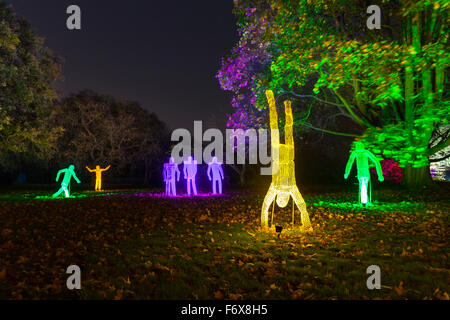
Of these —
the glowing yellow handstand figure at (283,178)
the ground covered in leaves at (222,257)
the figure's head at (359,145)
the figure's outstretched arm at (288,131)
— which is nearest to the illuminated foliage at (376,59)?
the figure's head at (359,145)

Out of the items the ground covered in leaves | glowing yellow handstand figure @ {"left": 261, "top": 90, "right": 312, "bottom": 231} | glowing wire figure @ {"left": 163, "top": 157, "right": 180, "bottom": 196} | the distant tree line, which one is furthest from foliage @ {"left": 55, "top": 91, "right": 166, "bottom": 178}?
glowing yellow handstand figure @ {"left": 261, "top": 90, "right": 312, "bottom": 231}

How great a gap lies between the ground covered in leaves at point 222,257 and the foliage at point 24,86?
1262 centimetres

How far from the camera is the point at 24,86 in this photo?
18828 mm

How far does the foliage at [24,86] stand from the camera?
17750 millimetres

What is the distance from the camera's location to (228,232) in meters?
7.66

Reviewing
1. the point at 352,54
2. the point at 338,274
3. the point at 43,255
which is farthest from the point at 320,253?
the point at 352,54

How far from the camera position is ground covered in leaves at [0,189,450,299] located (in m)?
4.03

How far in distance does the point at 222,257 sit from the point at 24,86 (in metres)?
19.2

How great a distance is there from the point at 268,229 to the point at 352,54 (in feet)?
24.1

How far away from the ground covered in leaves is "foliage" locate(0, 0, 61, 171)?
41.4 feet

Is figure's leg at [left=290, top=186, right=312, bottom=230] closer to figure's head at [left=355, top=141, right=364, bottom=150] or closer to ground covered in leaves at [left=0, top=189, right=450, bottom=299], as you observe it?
ground covered in leaves at [left=0, top=189, right=450, bottom=299]

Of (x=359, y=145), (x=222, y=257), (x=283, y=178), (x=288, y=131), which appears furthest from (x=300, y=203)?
(x=359, y=145)

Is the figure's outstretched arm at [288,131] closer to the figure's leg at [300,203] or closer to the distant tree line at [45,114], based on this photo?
the figure's leg at [300,203]

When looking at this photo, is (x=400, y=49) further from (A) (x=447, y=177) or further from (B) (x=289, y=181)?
(A) (x=447, y=177)
